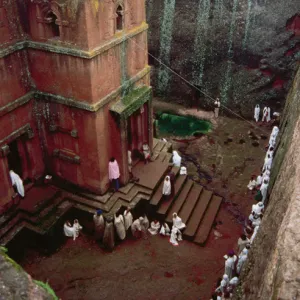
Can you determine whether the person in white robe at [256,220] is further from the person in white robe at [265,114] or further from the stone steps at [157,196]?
the person in white robe at [265,114]

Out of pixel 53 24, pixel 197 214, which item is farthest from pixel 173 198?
pixel 53 24

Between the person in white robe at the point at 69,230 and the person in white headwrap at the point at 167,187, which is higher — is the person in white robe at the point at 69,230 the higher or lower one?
the lower one

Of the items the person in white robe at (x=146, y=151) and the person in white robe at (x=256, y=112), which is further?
the person in white robe at (x=256, y=112)

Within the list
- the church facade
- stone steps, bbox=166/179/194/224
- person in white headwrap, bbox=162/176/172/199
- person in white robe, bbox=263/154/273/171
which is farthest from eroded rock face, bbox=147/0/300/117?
person in white headwrap, bbox=162/176/172/199

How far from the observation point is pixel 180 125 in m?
18.3

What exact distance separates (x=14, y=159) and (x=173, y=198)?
487 centimetres

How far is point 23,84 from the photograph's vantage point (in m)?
10.3

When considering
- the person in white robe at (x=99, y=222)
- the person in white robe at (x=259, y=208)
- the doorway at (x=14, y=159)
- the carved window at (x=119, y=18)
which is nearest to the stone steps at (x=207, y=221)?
the person in white robe at (x=259, y=208)

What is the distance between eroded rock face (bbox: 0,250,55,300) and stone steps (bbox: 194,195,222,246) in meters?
8.22

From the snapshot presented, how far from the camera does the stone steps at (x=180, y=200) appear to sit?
1158cm

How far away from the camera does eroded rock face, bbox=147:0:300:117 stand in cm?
1770

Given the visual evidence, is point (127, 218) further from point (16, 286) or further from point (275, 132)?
point (275, 132)

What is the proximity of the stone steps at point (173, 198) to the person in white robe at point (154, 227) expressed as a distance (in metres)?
0.33

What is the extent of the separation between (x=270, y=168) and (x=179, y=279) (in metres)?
5.65
